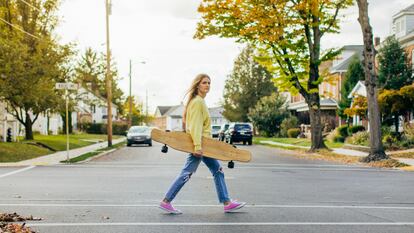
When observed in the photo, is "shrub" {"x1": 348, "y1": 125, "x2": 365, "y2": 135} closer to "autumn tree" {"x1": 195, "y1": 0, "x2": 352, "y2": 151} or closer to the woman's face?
"autumn tree" {"x1": 195, "y1": 0, "x2": 352, "y2": 151}

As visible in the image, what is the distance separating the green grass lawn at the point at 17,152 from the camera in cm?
2206

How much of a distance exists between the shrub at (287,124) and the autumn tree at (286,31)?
24483 millimetres

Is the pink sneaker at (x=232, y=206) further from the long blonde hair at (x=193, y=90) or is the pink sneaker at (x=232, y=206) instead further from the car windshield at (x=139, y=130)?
the car windshield at (x=139, y=130)

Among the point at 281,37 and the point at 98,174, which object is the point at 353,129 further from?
the point at 98,174

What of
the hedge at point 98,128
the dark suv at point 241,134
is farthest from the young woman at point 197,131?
the hedge at point 98,128

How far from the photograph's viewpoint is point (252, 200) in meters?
10.6

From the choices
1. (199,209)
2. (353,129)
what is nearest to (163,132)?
(199,209)

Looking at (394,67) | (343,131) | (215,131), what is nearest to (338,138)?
(343,131)

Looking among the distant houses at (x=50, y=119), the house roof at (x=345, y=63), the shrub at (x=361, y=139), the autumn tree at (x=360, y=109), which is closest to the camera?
the distant houses at (x=50, y=119)

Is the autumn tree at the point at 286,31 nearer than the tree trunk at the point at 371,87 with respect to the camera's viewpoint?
No

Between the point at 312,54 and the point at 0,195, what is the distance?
75.8 feet

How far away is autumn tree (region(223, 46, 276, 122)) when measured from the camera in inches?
3076

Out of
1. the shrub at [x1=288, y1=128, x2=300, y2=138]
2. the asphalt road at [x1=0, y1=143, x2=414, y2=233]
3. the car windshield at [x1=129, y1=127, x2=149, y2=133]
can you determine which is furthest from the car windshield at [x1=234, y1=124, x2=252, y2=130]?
the asphalt road at [x1=0, y1=143, x2=414, y2=233]

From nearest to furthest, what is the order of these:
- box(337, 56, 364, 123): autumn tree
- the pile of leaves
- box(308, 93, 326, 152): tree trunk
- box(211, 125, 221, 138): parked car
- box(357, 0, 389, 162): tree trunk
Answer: the pile of leaves → box(357, 0, 389, 162): tree trunk → box(308, 93, 326, 152): tree trunk → box(337, 56, 364, 123): autumn tree → box(211, 125, 221, 138): parked car
